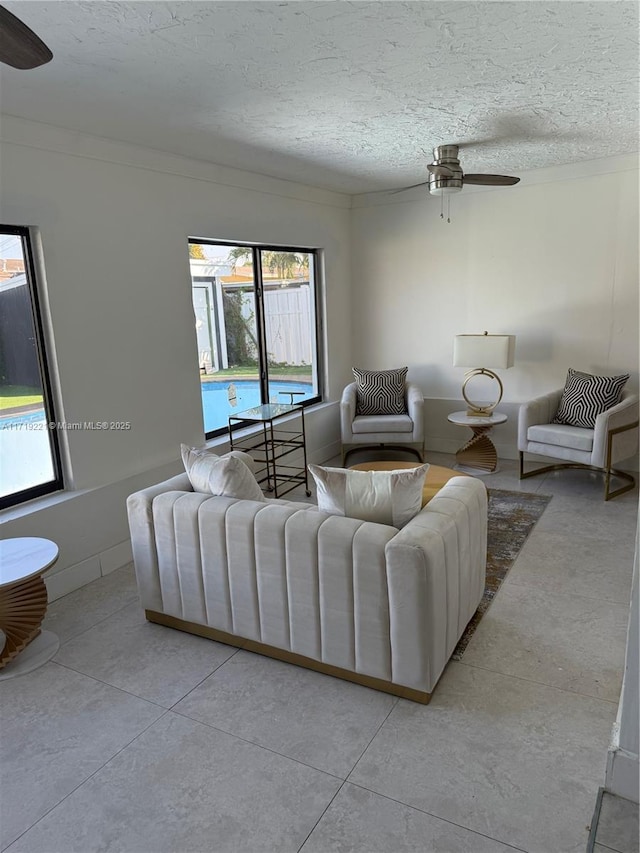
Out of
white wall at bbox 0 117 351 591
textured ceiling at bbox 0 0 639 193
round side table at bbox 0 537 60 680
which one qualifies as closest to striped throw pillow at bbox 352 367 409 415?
white wall at bbox 0 117 351 591

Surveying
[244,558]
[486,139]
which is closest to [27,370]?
[244,558]

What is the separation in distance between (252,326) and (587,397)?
2962mm

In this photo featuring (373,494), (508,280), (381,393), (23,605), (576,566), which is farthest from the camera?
(381,393)

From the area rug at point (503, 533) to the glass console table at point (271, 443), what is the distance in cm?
158

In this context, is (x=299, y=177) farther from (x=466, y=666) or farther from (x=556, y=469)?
(x=466, y=666)

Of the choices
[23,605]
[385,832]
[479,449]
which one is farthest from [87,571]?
[479,449]

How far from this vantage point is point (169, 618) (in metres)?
2.98

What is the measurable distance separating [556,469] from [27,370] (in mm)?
4399

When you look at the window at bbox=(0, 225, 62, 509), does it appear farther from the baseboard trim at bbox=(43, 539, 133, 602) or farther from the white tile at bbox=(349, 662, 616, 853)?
the white tile at bbox=(349, 662, 616, 853)

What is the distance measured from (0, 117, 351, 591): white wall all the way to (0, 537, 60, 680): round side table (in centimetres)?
44

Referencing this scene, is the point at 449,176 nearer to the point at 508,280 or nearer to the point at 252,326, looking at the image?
the point at 508,280

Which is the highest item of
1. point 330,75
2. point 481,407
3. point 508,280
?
point 330,75

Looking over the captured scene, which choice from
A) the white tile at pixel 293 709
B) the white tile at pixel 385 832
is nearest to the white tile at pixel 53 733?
the white tile at pixel 293 709

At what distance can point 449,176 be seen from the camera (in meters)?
4.07
